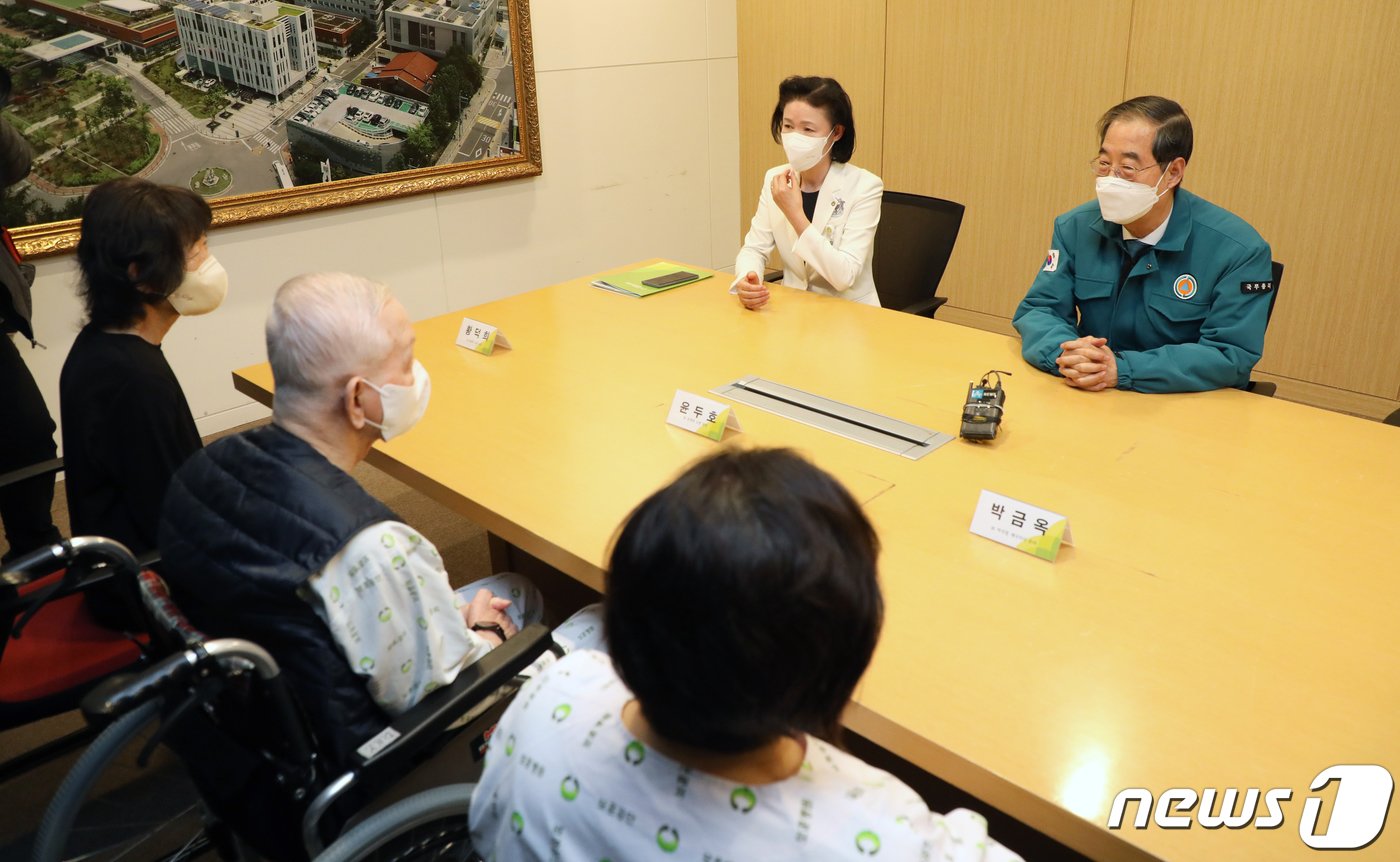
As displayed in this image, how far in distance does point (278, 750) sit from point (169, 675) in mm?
225

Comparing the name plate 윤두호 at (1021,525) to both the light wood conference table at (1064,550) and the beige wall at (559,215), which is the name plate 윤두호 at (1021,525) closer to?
the light wood conference table at (1064,550)

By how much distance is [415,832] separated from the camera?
1167mm

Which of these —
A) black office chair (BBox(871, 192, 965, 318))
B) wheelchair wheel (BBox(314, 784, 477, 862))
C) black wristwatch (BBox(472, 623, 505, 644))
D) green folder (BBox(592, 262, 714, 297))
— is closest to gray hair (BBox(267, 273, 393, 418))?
black wristwatch (BBox(472, 623, 505, 644))

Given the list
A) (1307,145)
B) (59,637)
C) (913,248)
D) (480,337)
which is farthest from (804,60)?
(59,637)

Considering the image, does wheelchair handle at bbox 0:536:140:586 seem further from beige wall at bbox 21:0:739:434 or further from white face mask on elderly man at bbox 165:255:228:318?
beige wall at bbox 21:0:739:434

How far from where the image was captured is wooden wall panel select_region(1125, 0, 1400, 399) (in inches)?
126

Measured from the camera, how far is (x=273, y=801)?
1214mm

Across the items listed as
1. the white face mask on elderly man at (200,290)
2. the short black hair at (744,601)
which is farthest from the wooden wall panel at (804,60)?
the short black hair at (744,601)

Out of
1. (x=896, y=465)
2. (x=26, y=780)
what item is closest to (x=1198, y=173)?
(x=896, y=465)

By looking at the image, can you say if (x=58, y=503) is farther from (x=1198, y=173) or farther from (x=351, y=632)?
(x=1198, y=173)

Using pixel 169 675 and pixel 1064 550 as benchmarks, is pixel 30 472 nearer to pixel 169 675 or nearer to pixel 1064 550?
pixel 169 675

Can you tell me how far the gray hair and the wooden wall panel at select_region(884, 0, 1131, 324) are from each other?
3351 mm

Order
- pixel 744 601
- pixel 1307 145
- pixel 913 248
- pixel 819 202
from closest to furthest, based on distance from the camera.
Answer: pixel 744 601 → pixel 819 202 → pixel 913 248 → pixel 1307 145

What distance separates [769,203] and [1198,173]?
179 centimetres
